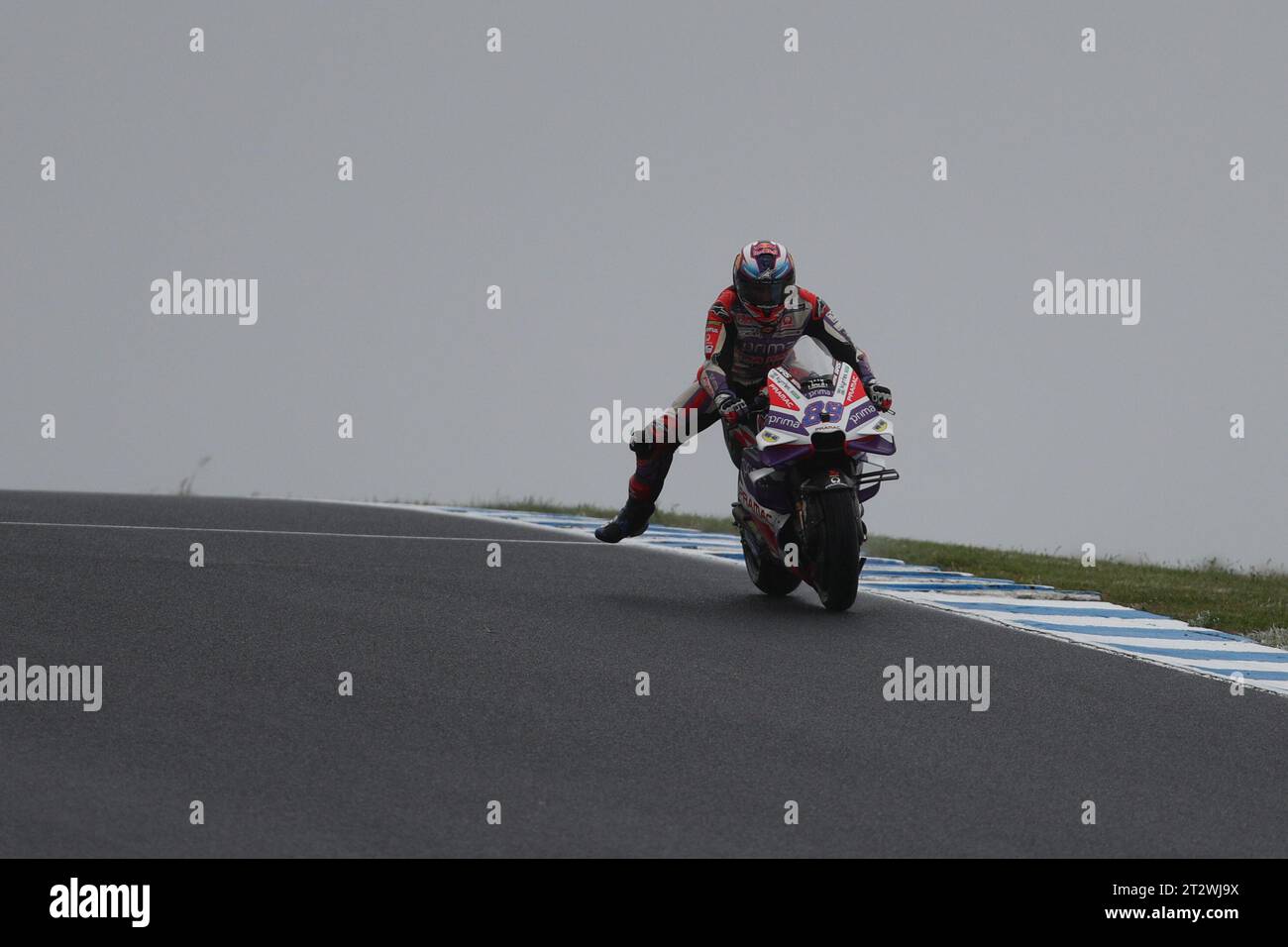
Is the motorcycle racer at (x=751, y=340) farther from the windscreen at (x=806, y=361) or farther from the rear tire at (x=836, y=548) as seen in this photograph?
the rear tire at (x=836, y=548)

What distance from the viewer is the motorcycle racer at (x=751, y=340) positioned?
1120cm

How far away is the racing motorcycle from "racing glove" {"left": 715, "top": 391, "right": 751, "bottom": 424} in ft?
0.36

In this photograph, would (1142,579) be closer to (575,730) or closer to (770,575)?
(770,575)

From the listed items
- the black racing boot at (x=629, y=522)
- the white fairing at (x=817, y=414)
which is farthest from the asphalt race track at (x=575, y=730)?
the white fairing at (x=817, y=414)

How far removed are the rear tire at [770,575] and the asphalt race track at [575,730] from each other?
0.12 metres

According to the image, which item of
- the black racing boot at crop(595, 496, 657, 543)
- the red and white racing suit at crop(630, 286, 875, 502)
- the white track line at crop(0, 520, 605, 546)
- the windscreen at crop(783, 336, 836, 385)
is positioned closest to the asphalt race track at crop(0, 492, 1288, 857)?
the black racing boot at crop(595, 496, 657, 543)

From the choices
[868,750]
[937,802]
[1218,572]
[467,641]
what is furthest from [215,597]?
Result: [1218,572]

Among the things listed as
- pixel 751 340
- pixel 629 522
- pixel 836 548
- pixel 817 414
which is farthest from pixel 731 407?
pixel 629 522

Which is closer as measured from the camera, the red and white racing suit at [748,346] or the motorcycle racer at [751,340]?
the motorcycle racer at [751,340]

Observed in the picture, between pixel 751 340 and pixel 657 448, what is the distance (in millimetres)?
1112

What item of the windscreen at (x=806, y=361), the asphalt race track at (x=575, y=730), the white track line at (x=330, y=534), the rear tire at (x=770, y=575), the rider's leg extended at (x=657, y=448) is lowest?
the asphalt race track at (x=575, y=730)

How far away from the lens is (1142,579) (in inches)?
566

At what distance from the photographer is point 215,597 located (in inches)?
427

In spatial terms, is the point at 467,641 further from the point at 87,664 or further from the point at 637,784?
the point at 637,784
